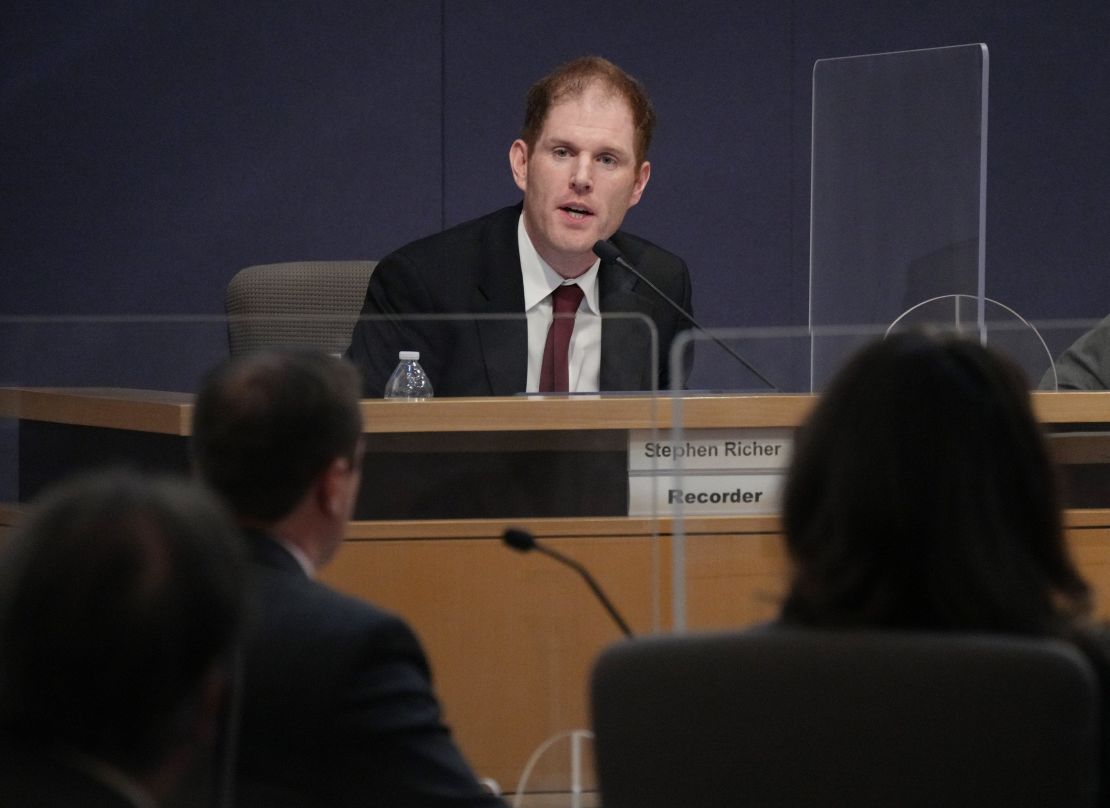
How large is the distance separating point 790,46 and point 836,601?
3.88 meters

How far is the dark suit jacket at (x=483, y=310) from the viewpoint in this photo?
2070 millimetres

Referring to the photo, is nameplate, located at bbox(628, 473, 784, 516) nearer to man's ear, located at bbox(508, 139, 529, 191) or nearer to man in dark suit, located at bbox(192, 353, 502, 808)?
man in dark suit, located at bbox(192, 353, 502, 808)

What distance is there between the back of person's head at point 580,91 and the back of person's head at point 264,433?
183cm

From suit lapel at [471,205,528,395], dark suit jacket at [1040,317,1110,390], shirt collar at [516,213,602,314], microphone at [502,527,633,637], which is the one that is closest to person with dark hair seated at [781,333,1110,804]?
microphone at [502,527,633,637]

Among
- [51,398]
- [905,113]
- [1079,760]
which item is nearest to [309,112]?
[905,113]

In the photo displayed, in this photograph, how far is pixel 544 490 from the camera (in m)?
1.94

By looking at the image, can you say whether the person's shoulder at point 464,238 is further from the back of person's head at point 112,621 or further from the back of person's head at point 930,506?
the back of person's head at point 112,621

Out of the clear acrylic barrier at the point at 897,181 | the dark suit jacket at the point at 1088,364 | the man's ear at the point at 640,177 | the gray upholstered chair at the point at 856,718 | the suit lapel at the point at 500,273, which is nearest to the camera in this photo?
the gray upholstered chair at the point at 856,718

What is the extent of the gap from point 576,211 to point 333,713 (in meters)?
1.92

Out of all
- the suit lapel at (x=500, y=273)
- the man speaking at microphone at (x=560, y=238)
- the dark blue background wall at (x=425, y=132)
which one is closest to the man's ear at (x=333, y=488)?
the suit lapel at (x=500, y=273)

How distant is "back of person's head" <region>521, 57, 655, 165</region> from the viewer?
315 cm

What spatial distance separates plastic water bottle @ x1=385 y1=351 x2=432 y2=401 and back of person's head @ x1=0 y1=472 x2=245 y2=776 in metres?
1.37

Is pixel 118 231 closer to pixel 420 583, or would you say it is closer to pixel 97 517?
pixel 420 583

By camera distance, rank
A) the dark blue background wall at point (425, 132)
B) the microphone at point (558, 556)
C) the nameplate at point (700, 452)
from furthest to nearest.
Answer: the dark blue background wall at point (425, 132) → the nameplate at point (700, 452) → the microphone at point (558, 556)
